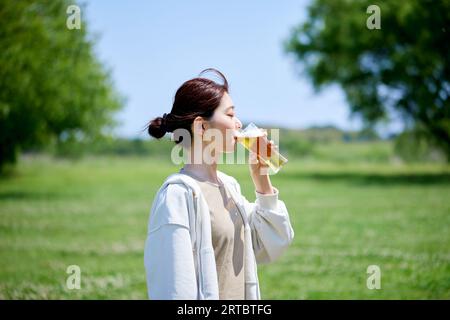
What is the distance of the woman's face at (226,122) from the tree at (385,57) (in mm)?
26451

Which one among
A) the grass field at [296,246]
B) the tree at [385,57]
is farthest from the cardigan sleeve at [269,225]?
the tree at [385,57]

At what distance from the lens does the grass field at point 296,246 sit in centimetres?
804

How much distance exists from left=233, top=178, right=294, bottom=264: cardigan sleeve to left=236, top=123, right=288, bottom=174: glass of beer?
0.17 m

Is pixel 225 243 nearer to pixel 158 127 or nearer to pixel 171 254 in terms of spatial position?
pixel 171 254

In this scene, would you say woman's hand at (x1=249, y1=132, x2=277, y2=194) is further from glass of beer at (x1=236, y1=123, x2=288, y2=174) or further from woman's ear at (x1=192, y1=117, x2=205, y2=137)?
woman's ear at (x1=192, y1=117, x2=205, y2=137)

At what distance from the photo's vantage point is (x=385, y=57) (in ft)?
120

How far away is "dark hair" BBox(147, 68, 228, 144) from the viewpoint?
3076mm

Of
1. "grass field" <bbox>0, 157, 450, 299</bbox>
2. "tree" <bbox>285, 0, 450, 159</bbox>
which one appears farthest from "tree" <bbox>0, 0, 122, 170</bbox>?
"tree" <bbox>285, 0, 450, 159</bbox>

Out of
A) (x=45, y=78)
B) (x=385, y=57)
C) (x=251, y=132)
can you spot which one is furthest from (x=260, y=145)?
(x=385, y=57)

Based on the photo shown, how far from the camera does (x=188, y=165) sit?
10.4ft

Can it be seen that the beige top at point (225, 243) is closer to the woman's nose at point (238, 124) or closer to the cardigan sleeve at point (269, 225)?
the cardigan sleeve at point (269, 225)

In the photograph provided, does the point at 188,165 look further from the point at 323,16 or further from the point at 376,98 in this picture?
the point at 323,16

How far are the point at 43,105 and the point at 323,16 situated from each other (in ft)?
77.3
